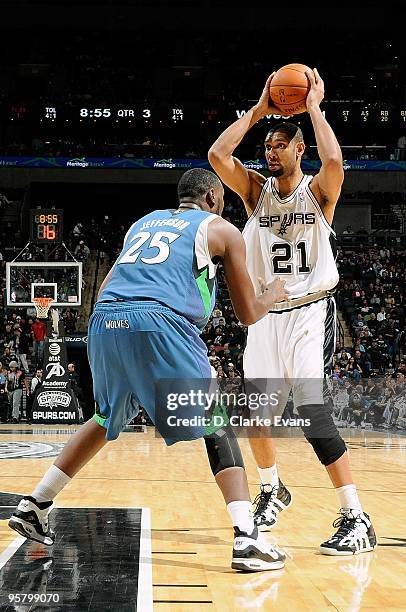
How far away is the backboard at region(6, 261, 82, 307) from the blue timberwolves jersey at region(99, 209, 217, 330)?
1429 centimetres

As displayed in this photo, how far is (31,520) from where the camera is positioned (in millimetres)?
3670

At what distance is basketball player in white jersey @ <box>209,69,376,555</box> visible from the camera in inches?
168

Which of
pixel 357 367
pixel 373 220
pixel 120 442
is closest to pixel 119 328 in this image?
pixel 120 442

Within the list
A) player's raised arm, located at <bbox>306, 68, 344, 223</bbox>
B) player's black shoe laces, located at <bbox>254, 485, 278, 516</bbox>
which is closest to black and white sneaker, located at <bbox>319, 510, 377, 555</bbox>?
player's black shoe laces, located at <bbox>254, 485, 278, 516</bbox>

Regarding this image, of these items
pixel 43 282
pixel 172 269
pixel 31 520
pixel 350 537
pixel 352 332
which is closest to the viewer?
pixel 172 269

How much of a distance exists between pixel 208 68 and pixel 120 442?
2016 centimetres

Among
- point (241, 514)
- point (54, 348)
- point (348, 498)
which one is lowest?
point (54, 348)

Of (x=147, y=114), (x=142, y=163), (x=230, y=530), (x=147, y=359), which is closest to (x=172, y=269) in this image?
(x=147, y=359)

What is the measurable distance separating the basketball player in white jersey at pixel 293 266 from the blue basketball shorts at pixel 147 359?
3.25 ft

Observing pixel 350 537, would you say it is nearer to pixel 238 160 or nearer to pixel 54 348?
pixel 238 160

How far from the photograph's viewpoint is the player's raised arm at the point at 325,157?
4316mm

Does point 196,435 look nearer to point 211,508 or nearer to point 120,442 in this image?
point 211,508

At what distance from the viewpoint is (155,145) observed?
2798 centimetres

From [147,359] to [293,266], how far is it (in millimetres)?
1386
